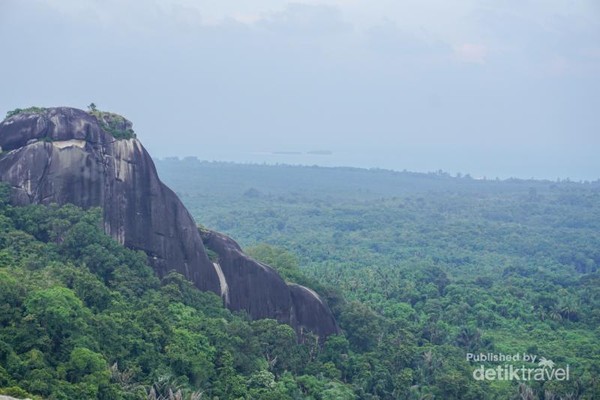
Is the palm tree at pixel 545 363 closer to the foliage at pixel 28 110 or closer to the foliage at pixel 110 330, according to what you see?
the foliage at pixel 110 330

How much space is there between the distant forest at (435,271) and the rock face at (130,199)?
3.32 meters

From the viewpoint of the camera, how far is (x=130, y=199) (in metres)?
33.8

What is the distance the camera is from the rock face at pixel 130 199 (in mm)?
32781

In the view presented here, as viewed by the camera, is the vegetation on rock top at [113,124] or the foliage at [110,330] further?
the vegetation on rock top at [113,124]

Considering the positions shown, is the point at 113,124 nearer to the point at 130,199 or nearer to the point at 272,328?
the point at 130,199

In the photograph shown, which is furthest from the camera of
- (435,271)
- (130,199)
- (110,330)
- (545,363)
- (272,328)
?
(435,271)

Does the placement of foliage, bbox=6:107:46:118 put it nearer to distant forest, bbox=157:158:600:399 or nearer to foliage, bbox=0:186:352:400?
foliage, bbox=0:186:352:400

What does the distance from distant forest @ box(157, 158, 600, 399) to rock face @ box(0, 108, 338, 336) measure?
Result: 3.32 metres

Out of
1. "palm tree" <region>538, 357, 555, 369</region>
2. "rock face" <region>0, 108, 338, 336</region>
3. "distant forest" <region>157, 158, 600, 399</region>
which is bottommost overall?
"palm tree" <region>538, 357, 555, 369</region>

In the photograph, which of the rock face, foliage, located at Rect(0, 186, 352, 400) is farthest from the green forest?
the rock face

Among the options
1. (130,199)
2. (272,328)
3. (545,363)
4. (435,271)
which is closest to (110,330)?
(272,328)

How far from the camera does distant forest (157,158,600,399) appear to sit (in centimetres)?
3456

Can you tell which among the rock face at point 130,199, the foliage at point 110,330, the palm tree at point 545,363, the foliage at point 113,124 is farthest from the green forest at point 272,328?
the foliage at point 113,124

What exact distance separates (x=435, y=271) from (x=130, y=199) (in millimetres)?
25960
